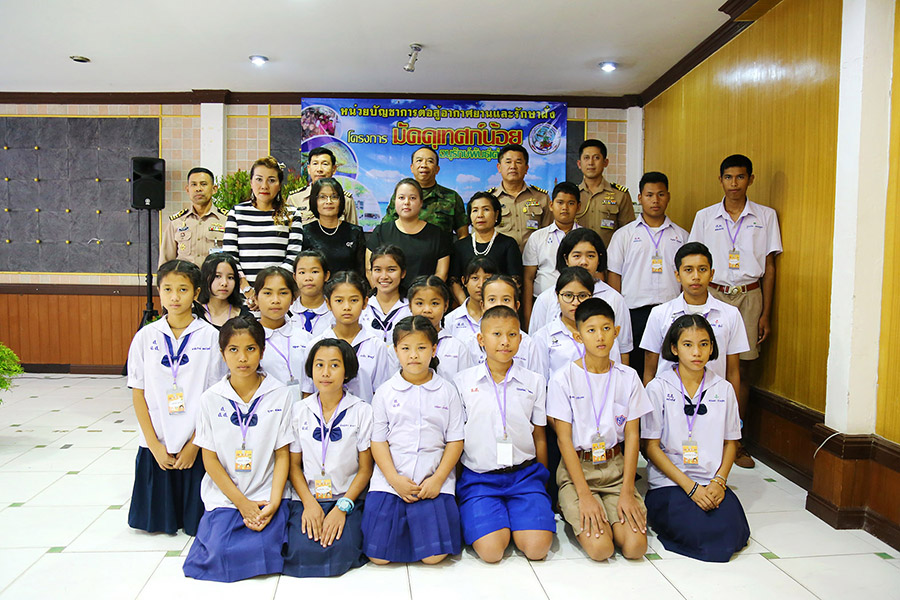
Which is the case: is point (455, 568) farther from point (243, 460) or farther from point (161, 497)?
point (161, 497)

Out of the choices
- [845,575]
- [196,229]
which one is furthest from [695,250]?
[196,229]

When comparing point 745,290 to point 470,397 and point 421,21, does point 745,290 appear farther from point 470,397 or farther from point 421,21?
point 421,21

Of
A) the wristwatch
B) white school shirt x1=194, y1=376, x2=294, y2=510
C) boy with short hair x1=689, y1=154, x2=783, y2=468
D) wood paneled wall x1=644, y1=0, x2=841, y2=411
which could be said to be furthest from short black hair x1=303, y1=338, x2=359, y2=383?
wood paneled wall x1=644, y1=0, x2=841, y2=411

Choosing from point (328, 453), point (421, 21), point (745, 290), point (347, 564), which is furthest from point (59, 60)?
point (745, 290)

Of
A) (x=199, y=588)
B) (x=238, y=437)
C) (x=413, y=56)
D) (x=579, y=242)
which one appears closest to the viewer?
(x=199, y=588)

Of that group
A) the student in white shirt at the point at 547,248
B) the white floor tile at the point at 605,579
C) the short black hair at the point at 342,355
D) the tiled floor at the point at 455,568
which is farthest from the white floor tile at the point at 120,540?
the student in white shirt at the point at 547,248

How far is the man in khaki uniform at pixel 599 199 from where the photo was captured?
15.3ft

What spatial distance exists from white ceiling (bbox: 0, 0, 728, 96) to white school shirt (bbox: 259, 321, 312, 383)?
8.55 ft

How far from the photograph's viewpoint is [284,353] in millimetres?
3107

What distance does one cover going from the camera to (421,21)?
4793 millimetres

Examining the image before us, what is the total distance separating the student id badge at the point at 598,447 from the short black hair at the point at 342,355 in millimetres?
1116

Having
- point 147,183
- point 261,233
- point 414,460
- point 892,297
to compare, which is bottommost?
point 414,460

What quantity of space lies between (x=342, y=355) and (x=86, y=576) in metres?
1.32

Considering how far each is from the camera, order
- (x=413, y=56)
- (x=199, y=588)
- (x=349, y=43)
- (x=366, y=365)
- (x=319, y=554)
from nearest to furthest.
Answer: (x=199, y=588) < (x=319, y=554) < (x=366, y=365) < (x=349, y=43) < (x=413, y=56)
